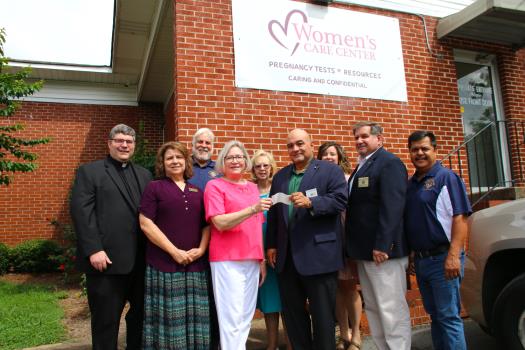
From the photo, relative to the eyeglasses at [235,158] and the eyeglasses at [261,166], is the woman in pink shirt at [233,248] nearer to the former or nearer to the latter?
the eyeglasses at [235,158]

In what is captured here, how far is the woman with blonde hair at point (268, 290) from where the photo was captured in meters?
3.56

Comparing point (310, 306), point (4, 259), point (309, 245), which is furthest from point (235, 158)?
point (4, 259)

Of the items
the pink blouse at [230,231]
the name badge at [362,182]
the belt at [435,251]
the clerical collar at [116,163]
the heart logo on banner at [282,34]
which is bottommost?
the belt at [435,251]

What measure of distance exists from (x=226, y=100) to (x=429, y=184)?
2864 millimetres

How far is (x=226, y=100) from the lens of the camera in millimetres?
5172

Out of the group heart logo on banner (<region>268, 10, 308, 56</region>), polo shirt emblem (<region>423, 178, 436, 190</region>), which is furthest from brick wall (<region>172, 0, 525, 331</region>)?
polo shirt emblem (<region>423, 178, 436, 190</region>)

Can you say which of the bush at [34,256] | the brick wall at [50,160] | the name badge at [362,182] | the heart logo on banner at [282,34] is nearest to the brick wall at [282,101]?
the heart logo on banner at [282,34]

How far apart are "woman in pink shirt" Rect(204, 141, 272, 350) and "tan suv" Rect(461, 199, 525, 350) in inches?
67.0

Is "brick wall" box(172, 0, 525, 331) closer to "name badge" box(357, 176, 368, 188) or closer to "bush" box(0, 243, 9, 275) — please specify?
"name badge" box(357, 176, 368, 188)

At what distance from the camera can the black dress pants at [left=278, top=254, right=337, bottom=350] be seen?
9.66ft

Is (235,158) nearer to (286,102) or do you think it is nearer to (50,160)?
(286,102)

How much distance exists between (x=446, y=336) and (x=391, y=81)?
159 inches

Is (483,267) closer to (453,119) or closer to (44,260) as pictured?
(453,119)

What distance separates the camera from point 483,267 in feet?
10.4
